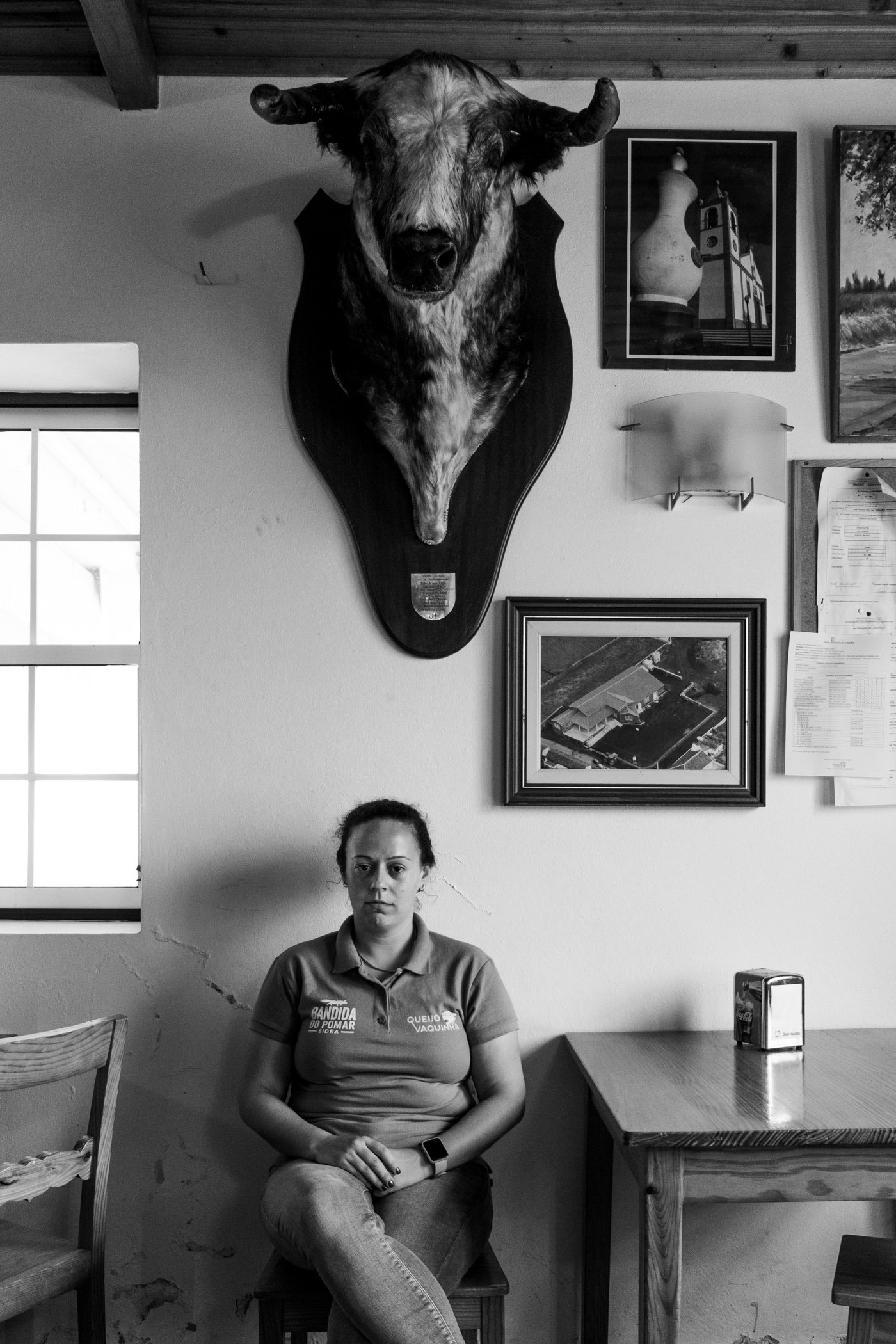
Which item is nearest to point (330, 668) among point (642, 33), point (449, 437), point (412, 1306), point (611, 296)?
point (449, 437)

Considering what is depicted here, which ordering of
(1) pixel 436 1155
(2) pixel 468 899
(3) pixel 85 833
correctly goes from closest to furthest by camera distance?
(1) pixel 436 1155, (2) pixel 468 899, (3) pixel 85 833

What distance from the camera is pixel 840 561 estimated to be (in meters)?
2.52

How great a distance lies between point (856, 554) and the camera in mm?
2521

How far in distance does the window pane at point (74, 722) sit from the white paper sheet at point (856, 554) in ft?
5.91

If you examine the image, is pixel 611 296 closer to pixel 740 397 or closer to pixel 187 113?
pixel 740 397

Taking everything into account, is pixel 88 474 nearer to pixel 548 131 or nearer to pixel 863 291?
pixel 548 131

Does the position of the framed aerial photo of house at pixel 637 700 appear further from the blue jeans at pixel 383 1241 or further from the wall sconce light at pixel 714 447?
the blue jeans at pixel 383 1241

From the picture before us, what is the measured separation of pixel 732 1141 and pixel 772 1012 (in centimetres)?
54

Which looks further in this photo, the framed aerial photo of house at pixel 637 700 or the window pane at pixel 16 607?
the window pane at pixel 16 607

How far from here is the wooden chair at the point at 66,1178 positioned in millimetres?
1929

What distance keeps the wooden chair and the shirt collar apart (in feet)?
1.53

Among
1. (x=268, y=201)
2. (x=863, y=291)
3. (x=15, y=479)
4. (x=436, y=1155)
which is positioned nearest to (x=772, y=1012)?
(x=436, y=1155)

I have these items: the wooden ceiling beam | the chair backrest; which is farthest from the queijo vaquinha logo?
the wooden ceiling beam

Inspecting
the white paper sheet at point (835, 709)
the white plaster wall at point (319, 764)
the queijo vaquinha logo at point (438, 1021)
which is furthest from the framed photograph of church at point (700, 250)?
the queijo vaquinha logo at point (438, 1021)
